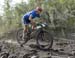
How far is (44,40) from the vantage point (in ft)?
35.0

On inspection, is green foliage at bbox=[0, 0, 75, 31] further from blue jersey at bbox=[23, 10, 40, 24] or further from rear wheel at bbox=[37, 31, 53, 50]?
rear wheel at bbox=[37, 31, 53, 50]

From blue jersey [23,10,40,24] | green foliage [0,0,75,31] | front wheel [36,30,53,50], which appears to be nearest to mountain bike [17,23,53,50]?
front wheel [36,30,53,50]

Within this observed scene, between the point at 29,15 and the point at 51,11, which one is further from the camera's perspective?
the point at 51,11

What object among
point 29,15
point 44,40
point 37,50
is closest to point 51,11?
point 29,15

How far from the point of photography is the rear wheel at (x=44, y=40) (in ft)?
34.7

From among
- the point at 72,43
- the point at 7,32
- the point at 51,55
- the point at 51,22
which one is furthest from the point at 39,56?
the point at 7,32

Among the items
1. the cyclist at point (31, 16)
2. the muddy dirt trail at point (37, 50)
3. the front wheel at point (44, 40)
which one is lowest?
the muddy dirt trail at point (37, 50)

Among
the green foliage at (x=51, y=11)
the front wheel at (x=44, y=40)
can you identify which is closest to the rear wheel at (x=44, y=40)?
the front wheel at (x=44, y=40)

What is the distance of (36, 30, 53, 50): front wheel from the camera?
10594mm

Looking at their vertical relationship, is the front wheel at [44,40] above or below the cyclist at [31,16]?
below

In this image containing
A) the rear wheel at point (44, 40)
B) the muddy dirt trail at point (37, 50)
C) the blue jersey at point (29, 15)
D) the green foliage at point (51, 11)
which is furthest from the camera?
the green foliage at point (51, 11)

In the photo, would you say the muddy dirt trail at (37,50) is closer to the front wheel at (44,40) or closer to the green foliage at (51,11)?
the front wheel at (44,40)

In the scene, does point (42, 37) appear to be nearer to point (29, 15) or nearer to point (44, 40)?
point (44, 40)

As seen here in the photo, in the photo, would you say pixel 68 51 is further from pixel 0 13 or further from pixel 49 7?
pixel 0 13
